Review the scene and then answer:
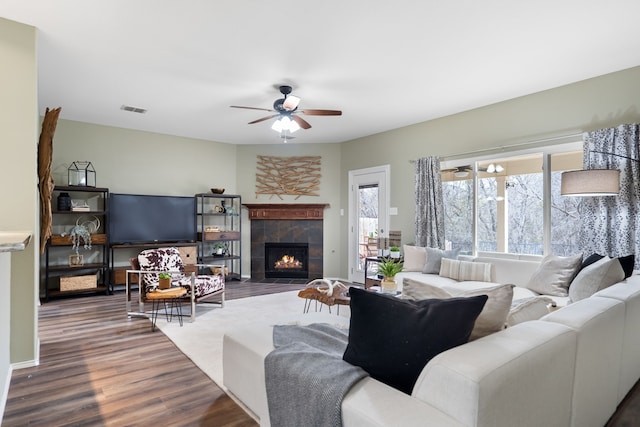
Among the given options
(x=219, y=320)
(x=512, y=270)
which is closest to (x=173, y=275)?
(x=219, y=320)

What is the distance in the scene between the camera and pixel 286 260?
7211mm

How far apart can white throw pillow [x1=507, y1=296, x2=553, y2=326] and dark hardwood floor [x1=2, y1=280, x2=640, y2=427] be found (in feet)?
3.03

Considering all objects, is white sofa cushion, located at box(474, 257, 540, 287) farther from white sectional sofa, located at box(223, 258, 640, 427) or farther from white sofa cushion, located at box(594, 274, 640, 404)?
white sectional sofa, located at box(223, 258, 640, 427)

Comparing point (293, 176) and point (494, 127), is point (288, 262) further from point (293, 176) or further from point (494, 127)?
point (494, 127)

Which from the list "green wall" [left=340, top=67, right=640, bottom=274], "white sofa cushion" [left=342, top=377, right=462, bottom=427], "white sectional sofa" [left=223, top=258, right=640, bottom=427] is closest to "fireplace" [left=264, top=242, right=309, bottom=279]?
"green wall" [left=340, top=67, right=640, bottom=274]

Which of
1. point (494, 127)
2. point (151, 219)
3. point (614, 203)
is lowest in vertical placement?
point (151, 219)

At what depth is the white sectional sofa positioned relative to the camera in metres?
1.09

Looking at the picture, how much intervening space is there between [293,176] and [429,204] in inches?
115

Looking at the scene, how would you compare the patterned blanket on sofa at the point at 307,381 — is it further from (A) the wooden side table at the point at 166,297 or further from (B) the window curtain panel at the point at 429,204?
(B) the window curtain panel at the point at 429,204

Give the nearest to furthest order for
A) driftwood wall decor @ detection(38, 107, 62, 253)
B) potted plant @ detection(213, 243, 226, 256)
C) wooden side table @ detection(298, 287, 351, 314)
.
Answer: driftwood wall decor @ detection(38, 107, 62, 253) < wooden side table @ detection(298, 287, 351, 314) < potted plant @ detection(213, 243, 226, 256)

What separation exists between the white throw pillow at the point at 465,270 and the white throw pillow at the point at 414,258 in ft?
1.23

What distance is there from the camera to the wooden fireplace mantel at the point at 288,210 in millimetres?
7008

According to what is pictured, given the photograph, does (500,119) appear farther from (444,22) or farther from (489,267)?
(444,22)

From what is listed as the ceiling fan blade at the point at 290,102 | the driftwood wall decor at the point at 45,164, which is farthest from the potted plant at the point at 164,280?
the ceiling fan blade at the point at 290,102
